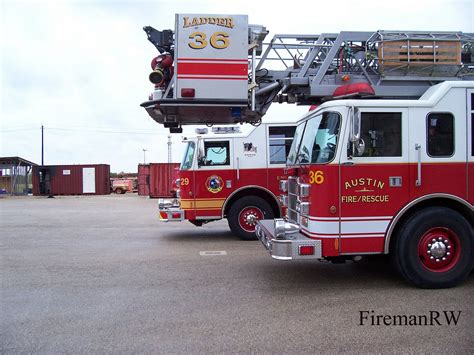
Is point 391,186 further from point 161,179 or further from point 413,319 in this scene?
point 161,179

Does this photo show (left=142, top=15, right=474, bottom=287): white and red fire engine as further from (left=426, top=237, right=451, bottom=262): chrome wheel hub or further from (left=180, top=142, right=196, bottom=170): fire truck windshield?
(left=180, top=142, right=196, bottom=170): fire truck windshield

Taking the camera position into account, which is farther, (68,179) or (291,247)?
(68,179)

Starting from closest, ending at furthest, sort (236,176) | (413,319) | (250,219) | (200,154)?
(413,319) → (250,219) → (236,176) → (200,154)

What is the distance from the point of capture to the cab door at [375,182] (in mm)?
5426

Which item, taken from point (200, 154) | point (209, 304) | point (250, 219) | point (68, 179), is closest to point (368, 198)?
point (209, 304)

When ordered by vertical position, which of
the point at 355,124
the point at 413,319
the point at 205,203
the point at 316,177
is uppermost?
the point at 355,124

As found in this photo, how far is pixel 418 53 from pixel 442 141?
1826 millimetres

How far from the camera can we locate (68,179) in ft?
121

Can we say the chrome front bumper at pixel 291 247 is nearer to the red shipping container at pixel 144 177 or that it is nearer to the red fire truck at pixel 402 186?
the red fire truck at pixel 402 186

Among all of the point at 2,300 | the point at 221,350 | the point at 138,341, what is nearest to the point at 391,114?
the point at 221,350

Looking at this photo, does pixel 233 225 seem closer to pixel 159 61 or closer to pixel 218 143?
pixel 218 143

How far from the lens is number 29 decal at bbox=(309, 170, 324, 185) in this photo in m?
5.39

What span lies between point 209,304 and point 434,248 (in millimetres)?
2941

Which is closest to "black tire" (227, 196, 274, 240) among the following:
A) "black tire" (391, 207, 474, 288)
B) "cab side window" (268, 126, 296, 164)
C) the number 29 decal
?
"cab side window" (268, 126, 296, 164)
